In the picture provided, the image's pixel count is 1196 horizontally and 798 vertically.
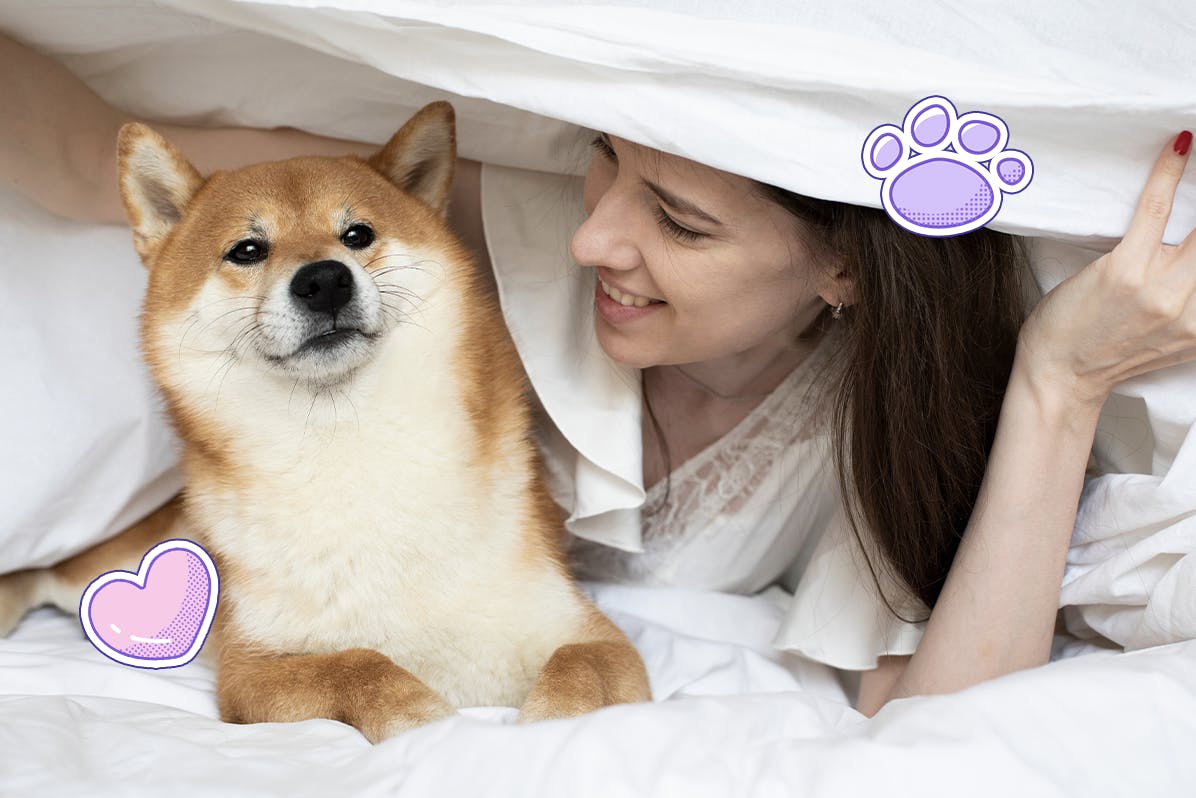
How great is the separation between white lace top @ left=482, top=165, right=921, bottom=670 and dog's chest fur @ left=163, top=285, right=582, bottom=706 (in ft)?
0.76

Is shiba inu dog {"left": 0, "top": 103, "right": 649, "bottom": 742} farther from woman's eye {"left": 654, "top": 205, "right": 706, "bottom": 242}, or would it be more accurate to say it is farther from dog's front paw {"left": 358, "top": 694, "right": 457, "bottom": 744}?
woman's eye {"left": 654, "top": 205, "right": 706, "bottom": 242}

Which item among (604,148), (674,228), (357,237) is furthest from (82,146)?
(674,228)

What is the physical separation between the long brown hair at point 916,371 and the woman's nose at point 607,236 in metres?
0.18

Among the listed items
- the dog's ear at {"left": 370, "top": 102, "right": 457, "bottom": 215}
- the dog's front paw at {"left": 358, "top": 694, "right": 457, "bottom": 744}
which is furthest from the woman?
the dog's front paw at {"left": 358, "top": 694, "right": 457, "bottom": 744}

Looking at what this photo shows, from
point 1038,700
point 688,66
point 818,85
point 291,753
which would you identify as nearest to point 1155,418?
Result: point 1038,700

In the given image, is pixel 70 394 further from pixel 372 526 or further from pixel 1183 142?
pixel 1183 142

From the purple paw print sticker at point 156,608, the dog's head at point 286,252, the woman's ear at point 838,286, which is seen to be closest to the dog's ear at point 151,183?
the dog's head at point 286,252

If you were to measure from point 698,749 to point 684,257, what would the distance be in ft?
1.92

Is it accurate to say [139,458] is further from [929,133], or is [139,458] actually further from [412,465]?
[929,133]

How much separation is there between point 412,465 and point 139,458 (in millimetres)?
541

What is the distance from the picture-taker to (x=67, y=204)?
1.51 metres

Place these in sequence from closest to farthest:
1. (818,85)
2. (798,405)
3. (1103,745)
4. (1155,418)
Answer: (1103,745)
(818,85)
(1155,418)
(798,405)

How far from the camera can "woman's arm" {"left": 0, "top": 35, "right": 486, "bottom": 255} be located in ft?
4.62

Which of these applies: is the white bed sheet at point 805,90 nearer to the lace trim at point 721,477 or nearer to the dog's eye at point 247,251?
the dog's eye at point 247,251
